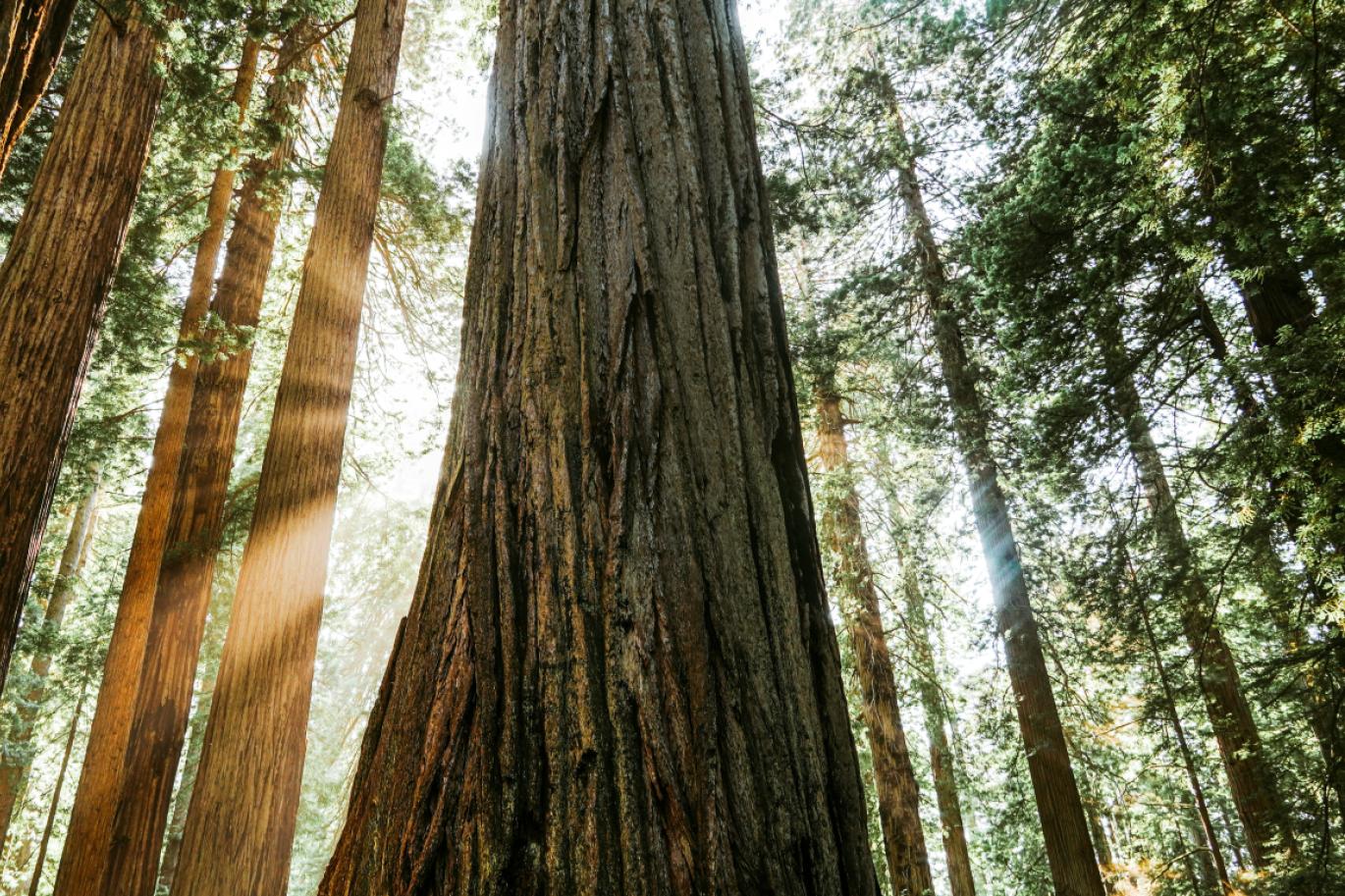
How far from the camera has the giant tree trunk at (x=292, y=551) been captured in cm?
372

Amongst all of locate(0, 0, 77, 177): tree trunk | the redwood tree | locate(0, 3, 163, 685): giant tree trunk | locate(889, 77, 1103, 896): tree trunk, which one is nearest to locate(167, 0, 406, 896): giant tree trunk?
locate(0, 3, 163, 685): giant tree trunk

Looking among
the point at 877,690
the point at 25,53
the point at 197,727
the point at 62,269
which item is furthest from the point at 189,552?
the point at 197,727

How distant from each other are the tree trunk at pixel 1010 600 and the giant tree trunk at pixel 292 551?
6864 mm

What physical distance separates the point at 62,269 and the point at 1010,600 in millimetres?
9197

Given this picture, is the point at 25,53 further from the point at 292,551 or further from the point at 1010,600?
the point at 1010,600

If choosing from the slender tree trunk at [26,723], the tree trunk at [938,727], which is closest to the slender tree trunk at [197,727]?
the slender tree trunk at [26,723]

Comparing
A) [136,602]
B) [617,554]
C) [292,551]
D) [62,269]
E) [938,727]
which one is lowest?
[617,554]

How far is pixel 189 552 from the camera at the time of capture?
5.56 metres

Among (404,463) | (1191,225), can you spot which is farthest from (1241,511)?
(404,463)

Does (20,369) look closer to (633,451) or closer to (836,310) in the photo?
(633,451)

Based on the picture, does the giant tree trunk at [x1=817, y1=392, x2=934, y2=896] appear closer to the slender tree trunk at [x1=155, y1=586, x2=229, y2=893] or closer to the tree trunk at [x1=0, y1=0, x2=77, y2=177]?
the tree trunk at [x1=0, y1=0, x2=77, y2=177]

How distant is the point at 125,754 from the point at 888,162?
10803 millimetres

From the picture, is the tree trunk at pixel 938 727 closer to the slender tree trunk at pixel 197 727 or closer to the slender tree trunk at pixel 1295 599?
the slender tree trunk at pixel 1295 599

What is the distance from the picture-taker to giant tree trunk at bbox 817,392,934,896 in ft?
24.3
